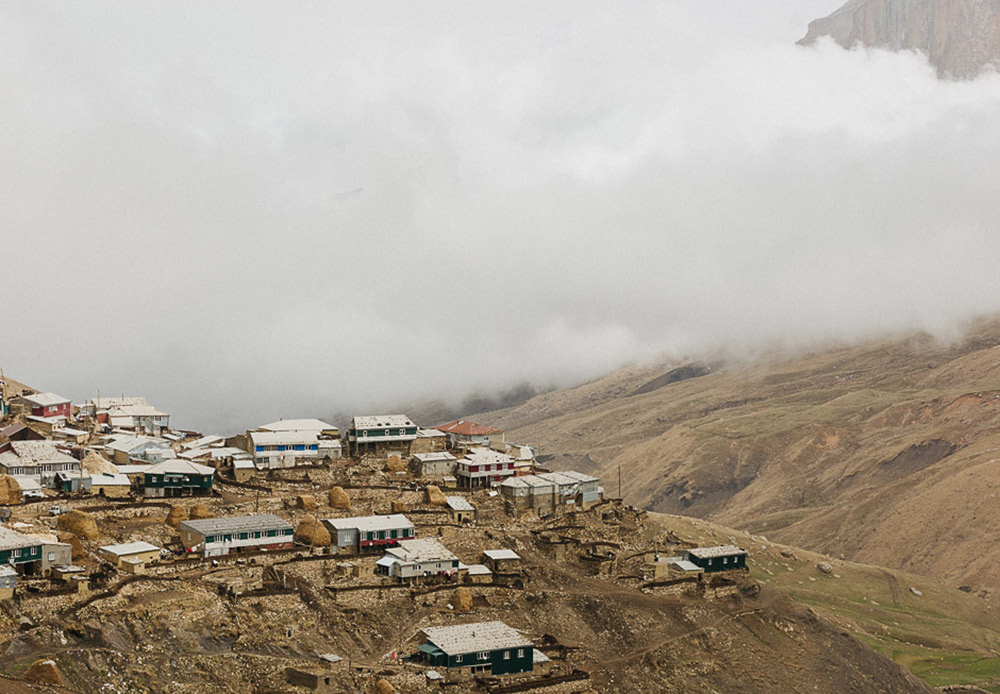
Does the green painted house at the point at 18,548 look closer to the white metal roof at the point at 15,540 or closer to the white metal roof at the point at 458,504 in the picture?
the white metal roof at the point at 15,540

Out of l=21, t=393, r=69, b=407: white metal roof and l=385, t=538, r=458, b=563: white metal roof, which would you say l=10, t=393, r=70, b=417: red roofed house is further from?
l=385, t=538, r=458, b=563: white metal roof

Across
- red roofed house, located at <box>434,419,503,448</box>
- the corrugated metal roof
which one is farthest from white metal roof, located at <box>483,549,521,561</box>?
the corrugated metal roof

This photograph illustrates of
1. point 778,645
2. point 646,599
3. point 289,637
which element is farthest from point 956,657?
point 289,637

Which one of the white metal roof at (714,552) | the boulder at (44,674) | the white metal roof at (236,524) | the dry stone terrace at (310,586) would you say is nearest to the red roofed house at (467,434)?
the dry stone terrace at (310,586)

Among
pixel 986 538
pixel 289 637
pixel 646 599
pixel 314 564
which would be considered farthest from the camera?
pixel 986 538

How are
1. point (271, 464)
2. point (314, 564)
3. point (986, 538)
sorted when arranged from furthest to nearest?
point (986, 538), point (271, 464), point (314, 564)

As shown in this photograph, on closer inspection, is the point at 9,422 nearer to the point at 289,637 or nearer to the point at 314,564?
the point at 314,564

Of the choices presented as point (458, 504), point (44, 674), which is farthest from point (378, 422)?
point (44, 674)
